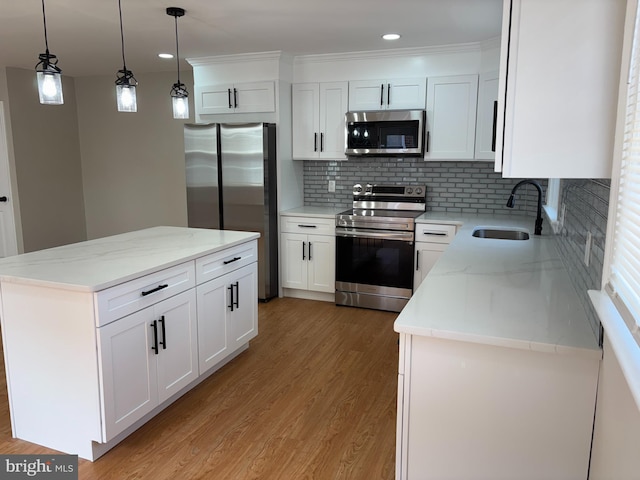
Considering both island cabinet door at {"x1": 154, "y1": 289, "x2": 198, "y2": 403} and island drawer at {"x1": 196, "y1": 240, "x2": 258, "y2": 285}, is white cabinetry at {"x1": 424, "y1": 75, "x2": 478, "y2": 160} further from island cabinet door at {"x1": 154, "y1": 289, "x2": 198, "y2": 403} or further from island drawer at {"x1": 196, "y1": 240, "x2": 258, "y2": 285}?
island cabinet door at {"x1": 154, "y1": 289, "x2": 198, "y2": 403}

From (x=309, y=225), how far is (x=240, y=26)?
1860mm

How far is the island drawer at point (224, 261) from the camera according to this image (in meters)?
2.77

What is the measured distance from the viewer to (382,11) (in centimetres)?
316

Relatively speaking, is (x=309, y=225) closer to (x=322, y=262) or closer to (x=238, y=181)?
(x=322, y=262)

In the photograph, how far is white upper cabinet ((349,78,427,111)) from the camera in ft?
14.1

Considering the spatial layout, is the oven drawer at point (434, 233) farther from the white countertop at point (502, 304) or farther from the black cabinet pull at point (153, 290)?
the black cabinet pull at point (153, 290)

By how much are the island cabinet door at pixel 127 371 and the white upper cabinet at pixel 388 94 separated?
2942mm

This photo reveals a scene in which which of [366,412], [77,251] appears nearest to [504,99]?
[366,412]

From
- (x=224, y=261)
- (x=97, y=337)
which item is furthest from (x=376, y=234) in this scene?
(x=97, y=337)

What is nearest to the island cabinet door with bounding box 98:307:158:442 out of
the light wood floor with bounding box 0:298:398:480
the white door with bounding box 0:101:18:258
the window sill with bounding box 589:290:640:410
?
the light wood floor with bounding box 0:298:398:480

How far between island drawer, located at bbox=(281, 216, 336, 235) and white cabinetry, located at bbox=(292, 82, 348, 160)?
0.64 m

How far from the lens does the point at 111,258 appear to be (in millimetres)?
2510

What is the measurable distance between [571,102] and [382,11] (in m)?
2.06

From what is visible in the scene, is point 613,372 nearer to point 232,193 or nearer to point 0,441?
point 0,441
